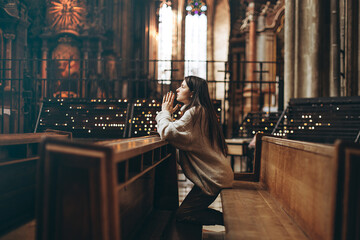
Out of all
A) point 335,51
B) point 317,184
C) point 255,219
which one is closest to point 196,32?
point 335,51

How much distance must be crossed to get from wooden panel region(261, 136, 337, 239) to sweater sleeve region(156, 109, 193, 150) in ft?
2.68

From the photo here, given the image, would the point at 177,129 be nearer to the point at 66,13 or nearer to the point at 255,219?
the point at 255,219

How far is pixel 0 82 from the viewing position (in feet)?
32.0

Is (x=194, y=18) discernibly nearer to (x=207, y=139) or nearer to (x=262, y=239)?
(x=207, y=139)

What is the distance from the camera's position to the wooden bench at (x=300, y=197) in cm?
129

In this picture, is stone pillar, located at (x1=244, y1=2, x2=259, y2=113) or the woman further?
stone pillar, located at (x1=244, y1=2, x2=259, y2=113)

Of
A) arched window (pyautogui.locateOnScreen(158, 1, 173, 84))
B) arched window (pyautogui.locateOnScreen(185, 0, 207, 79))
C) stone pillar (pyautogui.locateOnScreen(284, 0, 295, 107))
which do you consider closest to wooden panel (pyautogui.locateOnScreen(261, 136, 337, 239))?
stone pillar (pyautogui.locateOnScreen(284, 0, 295, 107))

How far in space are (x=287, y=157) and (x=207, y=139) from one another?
2.83 ft

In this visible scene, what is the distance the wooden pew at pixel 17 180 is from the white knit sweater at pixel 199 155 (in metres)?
1.23

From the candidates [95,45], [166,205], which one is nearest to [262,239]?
[166,205]

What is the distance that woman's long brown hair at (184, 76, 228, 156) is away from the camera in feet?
9.36

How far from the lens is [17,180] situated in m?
2.70

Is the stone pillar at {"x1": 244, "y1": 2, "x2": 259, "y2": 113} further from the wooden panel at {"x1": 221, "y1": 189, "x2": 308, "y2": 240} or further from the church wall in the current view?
the wooden panel at {"x1": 221, "y1": 189, "x2": 308, "y2": 240}

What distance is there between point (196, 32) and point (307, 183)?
16626 millimetres
